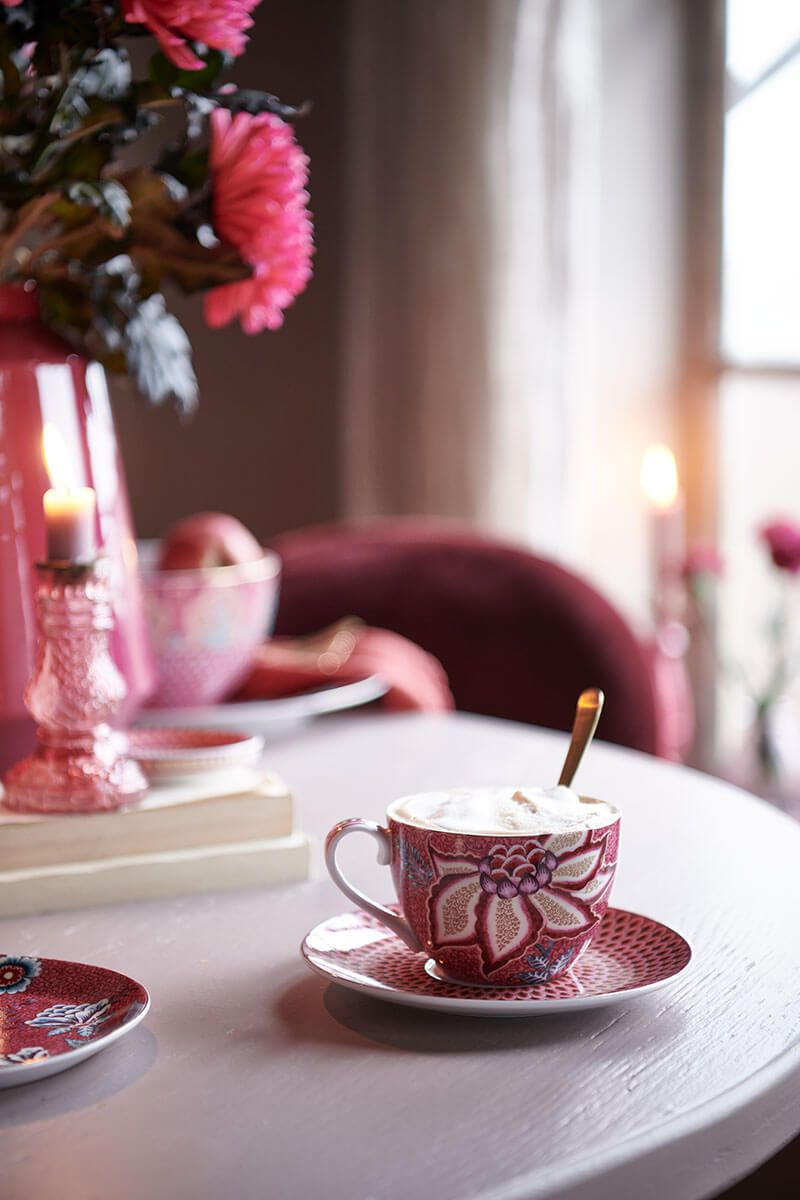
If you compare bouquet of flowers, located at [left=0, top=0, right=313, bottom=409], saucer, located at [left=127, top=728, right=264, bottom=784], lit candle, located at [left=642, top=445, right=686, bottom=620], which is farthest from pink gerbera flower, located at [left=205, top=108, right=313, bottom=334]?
lit candle, located at [left=642, top=445, right=686, bottom=620]

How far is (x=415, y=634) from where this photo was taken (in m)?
1.66

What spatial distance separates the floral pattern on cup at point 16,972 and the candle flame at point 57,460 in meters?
0.31

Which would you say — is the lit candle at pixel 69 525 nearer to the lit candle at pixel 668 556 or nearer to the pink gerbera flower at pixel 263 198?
the pink gerbera flower at pixel 263 198

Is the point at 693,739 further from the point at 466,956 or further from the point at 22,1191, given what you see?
the point at 22,1191

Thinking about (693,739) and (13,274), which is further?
(693,739)

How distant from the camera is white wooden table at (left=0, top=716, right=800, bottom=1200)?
0.42 metres

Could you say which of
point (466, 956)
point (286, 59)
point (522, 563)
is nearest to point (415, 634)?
point (522, 563)

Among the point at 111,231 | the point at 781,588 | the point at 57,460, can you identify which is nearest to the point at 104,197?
the point at 111,231

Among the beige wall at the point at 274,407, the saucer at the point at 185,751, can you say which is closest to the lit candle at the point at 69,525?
the saucer at the point at 185,751

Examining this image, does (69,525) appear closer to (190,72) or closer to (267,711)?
(190,72)

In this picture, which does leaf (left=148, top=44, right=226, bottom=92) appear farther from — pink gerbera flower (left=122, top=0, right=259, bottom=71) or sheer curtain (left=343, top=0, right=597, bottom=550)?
sheer curtain (left=343, top=0, right=597, bottom=550)

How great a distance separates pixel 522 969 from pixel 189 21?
1.51ft

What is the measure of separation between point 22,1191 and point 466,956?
19cm

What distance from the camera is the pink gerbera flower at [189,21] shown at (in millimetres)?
654
